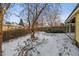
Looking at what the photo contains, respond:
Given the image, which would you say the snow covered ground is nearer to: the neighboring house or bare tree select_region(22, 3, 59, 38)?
the neighboring house

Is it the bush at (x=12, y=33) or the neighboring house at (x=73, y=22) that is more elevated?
the neighboring house at (x=73, y=22)

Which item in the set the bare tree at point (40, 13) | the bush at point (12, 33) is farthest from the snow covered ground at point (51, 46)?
the bare tree at point (40, 13)

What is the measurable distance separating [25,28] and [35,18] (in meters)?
0.21

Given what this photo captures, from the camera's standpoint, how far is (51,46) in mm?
3637

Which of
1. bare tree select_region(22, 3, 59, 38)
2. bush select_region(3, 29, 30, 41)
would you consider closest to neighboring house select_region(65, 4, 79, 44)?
bare tree select_region(22, 3, 59, 38)

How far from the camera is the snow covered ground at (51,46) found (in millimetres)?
3627

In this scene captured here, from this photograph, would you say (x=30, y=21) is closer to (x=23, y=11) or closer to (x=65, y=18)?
(x=23, y=11)

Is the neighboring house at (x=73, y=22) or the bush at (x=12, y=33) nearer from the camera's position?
the neighboring house at (x=73, y=22)

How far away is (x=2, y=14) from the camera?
12.1 ft

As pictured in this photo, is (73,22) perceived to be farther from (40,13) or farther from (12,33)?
(12,33)

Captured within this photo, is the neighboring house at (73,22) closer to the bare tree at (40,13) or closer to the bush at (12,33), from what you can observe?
the bare tree at (40,13)

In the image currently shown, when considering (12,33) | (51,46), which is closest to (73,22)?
(51,46)

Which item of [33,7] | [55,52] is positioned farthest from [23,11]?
[55,52]

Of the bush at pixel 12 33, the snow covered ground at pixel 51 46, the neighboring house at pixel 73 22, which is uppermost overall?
the neighboring house at pixel 73 22
